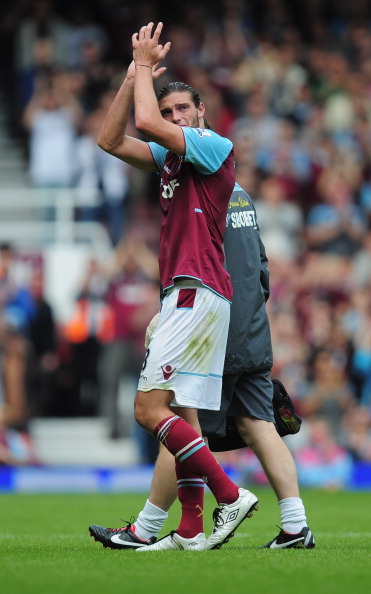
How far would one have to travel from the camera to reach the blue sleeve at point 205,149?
6.36 metres

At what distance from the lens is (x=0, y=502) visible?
1152cm

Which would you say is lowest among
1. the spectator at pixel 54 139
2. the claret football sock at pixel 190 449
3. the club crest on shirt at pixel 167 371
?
the claret football sock at pixel 190 449

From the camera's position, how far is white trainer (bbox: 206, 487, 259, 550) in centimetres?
648

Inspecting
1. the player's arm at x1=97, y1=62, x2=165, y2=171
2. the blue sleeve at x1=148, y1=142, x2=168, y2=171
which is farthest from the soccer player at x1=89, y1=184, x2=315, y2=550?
the player's arm at x1=97, y1=62, x2=165, y2=171

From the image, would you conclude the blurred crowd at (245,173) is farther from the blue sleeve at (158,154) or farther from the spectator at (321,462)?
the blue sleeve at (158,154)

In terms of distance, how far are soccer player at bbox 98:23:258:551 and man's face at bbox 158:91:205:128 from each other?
0.08ft

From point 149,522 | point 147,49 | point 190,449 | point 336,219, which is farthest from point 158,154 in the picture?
point 336,219

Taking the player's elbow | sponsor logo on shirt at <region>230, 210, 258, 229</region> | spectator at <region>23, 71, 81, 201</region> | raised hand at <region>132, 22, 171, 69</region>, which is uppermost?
spectator at <region>23, 71, 81, 201</region>

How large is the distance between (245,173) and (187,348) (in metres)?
10.0

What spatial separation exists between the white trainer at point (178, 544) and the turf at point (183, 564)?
119 millimetres

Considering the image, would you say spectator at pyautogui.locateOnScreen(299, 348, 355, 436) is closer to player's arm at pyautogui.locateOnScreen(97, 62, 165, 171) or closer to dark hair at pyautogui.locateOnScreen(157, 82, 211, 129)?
player's arm at pyautogui.locateOnScreen(97, 62, 165, 171)

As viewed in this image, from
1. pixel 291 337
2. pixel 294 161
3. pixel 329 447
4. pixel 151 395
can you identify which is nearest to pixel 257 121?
pixel 294 161

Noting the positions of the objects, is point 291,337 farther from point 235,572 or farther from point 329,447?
point 235,572

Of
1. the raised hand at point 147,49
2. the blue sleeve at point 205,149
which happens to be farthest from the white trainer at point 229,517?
the raised hand at point 147,49
